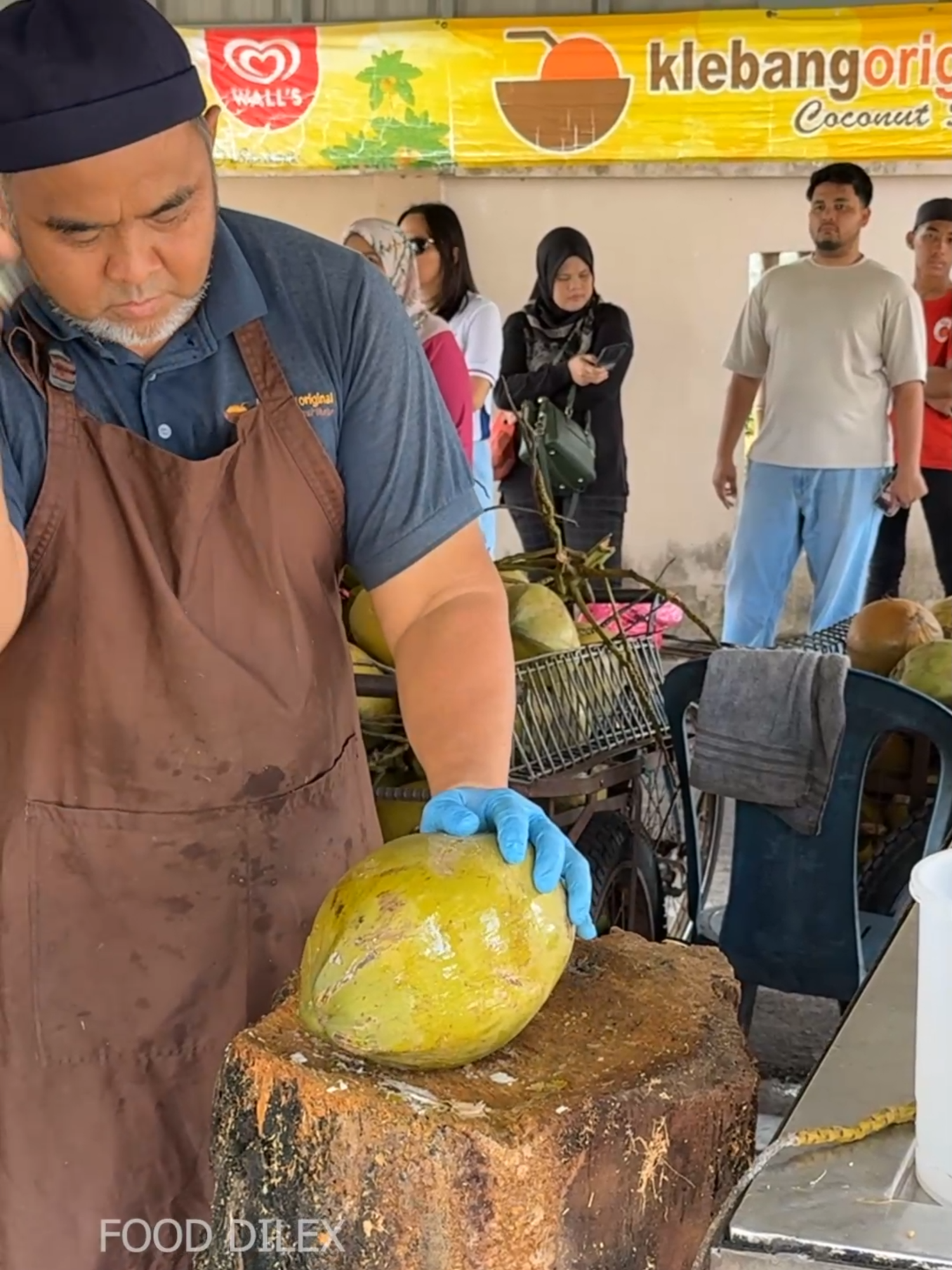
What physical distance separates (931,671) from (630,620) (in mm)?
615

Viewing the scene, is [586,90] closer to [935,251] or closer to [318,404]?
[935,251]

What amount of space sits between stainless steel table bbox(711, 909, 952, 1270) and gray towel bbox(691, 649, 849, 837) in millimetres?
1427

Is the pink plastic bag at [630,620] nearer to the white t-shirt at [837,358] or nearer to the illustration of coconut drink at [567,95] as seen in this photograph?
the white t-shirt at [837,358]

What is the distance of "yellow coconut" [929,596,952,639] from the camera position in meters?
3.29

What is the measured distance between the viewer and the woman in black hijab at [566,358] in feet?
18.8

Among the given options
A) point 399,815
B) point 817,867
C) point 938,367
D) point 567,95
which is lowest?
point 817,867

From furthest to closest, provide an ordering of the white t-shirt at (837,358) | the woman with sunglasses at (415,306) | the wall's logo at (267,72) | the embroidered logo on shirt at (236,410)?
the wall's logo at (267,72), the white t-shirt at (837,358), the woman with sunglasses at (415,306), the embroidered logo on shirt at (236,410)

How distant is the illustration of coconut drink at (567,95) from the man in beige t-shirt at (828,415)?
64.2 inches

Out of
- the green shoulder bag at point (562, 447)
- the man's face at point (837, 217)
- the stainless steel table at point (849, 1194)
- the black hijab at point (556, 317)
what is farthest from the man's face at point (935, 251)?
the stainless steel table at point (849, 1194)

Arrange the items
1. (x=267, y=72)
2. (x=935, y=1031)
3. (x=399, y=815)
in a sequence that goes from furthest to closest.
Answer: (x=267, y=72), (x=399, y=815), (x=935, y=1031)

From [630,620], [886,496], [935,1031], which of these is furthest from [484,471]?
[935,1031]

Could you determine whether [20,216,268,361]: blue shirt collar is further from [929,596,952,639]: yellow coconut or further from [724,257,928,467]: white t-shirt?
[724,257,928,467]: white t-shirt

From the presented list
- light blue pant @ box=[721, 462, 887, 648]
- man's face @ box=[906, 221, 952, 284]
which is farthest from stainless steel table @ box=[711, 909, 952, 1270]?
man's face @ box=[906, 221, 952, 284]

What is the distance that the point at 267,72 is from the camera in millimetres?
6691
